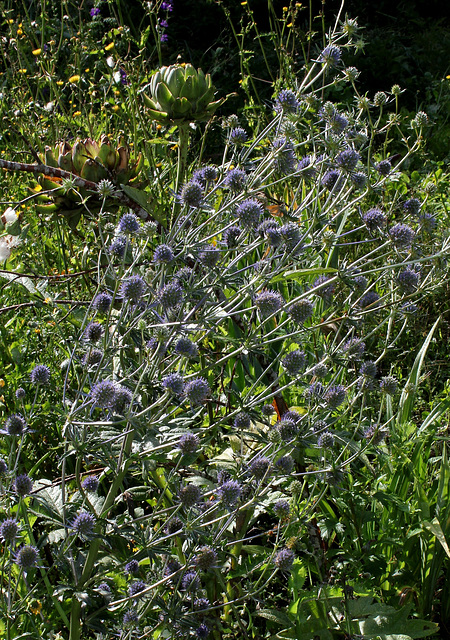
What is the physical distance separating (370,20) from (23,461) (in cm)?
639

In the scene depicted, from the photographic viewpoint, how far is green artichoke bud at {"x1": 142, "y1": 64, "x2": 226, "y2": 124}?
183cm

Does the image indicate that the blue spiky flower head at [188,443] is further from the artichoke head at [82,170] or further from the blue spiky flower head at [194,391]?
the artichoke head at [82,170]

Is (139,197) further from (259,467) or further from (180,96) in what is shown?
(259,467)

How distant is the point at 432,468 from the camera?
6.73 feet

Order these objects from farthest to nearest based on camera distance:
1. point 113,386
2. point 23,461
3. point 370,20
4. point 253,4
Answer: point 370,20
point 253,4
point 23,461
point 113,386

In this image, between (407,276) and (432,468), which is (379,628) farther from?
(407,276)

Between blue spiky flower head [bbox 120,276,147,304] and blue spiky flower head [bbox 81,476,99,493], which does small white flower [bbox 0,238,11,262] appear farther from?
blue spiky flower head [bbox 81,476,99,493]

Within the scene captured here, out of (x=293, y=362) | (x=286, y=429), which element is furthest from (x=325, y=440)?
(x=293, y=362)

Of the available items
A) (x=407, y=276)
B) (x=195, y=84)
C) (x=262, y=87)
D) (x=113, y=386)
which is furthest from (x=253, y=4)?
(x=113, y=386)

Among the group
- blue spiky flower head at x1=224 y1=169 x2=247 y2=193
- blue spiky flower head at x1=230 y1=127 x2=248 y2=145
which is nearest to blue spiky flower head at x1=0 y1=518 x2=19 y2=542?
blue spiky flower head at x1=224 y1=169 x2=247 y2=193

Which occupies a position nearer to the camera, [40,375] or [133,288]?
[133,288]

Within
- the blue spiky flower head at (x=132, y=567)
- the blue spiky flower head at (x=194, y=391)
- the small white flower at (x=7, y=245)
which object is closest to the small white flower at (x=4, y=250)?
the small white flower at (x=7, y=245)

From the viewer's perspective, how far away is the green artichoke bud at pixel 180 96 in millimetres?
1825

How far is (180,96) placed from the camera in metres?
1.83
